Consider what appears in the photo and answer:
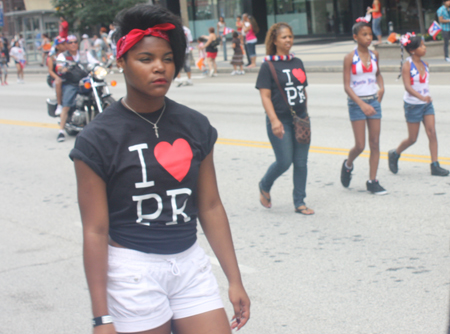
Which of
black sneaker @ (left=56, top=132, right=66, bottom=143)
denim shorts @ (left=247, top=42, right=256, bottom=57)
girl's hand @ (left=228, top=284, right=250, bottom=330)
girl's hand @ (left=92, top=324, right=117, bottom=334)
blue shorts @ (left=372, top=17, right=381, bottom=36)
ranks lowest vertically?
black sneaker @ (left=56, top=132, right=66, bottom=143)

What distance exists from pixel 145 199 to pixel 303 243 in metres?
A: 3.22

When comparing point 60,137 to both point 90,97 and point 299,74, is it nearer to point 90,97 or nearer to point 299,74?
point 90,97

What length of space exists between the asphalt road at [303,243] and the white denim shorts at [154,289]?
1.61 metres

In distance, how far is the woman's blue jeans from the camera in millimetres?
5797

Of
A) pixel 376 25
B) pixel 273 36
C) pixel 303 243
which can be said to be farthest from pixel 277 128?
pixel 376 25

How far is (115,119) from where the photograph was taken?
2225 mm

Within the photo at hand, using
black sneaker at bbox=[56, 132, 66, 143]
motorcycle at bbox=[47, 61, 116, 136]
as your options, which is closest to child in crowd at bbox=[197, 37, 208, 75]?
motorcycle at bbox=[47, 61, 116, 136]

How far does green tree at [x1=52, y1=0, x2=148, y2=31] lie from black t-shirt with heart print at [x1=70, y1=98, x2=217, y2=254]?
38.2 metres

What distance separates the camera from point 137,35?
85.8 inches

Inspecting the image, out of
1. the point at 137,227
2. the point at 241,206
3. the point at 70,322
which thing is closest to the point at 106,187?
the point at 137,227

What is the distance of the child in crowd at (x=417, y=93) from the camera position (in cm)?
690

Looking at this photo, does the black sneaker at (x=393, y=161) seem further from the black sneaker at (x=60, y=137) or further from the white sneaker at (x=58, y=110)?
the white sneaker at (x=58, y=110)

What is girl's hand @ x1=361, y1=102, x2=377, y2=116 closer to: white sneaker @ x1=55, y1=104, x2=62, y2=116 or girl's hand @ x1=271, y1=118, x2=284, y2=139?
girl's hand @ x1=271, y1=118, x2=284, y2=139

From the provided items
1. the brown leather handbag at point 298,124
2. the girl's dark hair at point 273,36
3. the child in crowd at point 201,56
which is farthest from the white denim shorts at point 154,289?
the child in crowd at point 201,56
